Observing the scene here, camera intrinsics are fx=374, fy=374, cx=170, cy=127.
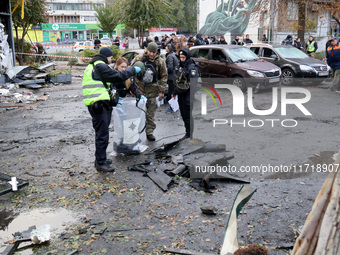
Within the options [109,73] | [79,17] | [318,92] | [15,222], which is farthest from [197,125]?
[79,17]

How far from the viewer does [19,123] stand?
10.3m

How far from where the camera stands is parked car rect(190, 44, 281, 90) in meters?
14.2

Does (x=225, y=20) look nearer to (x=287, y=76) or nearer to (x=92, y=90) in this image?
(x=287, y=76)

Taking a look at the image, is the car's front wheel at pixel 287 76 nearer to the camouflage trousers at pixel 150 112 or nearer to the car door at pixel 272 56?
the car door at pixel 272 56

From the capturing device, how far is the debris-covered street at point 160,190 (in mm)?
4344

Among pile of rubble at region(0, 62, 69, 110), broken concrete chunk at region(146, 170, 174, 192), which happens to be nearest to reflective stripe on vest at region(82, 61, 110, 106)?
broken concrete chunk at region(146, 170, 174, 192)

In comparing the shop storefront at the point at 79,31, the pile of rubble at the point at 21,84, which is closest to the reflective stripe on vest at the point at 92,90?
the pile of rubble at the point at 21,84

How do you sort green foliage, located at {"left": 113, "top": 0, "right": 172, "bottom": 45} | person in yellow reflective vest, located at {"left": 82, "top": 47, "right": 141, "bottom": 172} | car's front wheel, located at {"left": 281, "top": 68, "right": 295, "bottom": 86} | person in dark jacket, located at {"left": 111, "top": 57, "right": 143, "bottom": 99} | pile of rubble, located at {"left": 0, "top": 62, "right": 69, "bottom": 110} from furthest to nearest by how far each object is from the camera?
green foliage, located at {"left": 113, "top": 0, "right": 172, "bottom": 45}
car's front wheel, located at {"left": 281, "top": 68, "right": 295, "bottom": 86}
pile of rubble, located at {"left": 0, "top": 62, "right": 69, "bottom": 110}
person in dark jacket, located at {"left": 111, "top": 57, "right": 143, "bottom": 99}
person in yellow reflective vest, located at {"left": 82, "top": 47, "right": 141, "bottom": 172}

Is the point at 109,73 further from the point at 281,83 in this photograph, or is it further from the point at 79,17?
the point at 79,17

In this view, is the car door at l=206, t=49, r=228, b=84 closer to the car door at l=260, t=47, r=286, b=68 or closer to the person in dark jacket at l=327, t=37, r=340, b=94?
the car door at l=260, t=47, r=286, b=68

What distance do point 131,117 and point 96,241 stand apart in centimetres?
313

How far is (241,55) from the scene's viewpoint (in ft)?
50.2

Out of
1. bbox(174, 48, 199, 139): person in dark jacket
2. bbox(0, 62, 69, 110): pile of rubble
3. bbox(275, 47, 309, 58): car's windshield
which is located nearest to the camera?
bbox(174, 48, 199, 139): person in dark jacket

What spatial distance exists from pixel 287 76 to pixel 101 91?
11.6 meters
